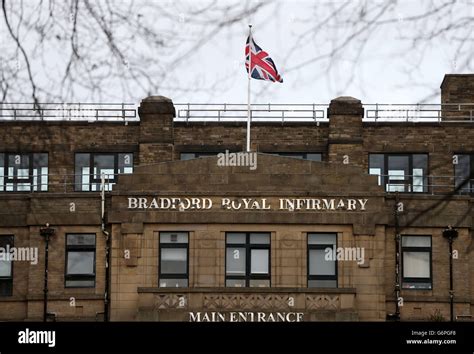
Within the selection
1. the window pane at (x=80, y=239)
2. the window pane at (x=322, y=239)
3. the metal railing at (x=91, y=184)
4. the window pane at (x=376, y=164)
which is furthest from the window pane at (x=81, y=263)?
Result: the window pane at (x=376, y=164)

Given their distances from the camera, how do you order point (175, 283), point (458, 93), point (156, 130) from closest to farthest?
point (175, 283), point (156, 130), point (458, 93)

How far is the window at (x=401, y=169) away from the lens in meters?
51.0

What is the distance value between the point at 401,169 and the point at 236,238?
1016 cm

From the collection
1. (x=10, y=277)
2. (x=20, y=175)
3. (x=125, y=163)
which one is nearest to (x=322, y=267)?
(x=125, y=163)

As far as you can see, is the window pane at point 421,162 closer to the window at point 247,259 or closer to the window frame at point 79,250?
the window at point 247,259

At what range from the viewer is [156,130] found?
52.1 meters

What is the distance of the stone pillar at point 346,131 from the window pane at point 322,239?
7182 mm

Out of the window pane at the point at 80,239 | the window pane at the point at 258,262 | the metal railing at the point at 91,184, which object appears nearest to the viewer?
the window pane at the point at 258,262

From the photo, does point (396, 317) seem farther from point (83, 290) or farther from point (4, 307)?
point (4, 307)

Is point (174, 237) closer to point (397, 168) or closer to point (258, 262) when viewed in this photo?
point (258, 262)

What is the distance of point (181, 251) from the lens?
45000 mm

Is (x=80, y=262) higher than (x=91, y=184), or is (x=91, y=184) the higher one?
(x=91, y=184)

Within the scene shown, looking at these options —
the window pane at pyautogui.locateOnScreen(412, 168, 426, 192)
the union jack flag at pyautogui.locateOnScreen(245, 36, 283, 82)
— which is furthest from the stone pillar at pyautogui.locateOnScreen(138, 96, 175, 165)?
the window pane at pyautogui.locateOnScreen(412, 168, 426, 192)
